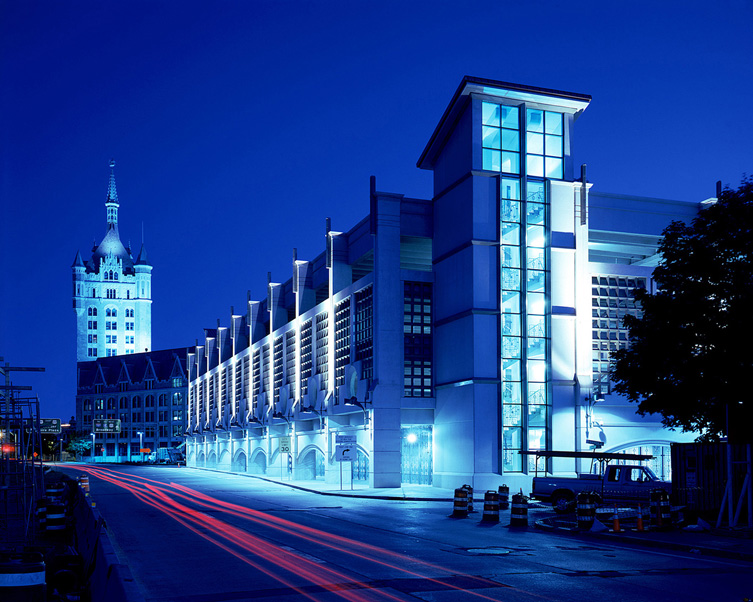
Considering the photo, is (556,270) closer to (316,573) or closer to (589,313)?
(589,313)

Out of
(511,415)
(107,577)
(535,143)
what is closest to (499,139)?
(535,143)

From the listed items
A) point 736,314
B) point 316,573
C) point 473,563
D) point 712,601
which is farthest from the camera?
point 736,314

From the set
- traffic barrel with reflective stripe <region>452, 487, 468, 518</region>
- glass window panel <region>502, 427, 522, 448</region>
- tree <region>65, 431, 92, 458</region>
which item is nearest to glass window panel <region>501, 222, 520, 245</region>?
glass window panel <region>502, 427, 522, 448</region>

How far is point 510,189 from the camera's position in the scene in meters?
45.7

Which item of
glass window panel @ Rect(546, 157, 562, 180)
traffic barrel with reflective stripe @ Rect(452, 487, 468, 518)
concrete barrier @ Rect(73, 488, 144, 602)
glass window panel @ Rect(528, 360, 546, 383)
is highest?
glass window panel @ Rect(546, 157, 562, 180)

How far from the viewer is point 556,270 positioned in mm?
45938

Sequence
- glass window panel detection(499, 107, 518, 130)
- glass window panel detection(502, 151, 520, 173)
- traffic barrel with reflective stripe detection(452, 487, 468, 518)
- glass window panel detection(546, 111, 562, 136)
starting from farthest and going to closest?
glass window panel detection(546, 111, 562, 136)
glass window panel detection(499, 107, 518, 130)
glass window panel detection(502, 151, 520, 173)
traffic barrel with reflective stripe detection(452, 487, 468, 518)

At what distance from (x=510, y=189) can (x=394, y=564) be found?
3254 centimetres

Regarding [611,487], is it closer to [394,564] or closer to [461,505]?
[461,505]

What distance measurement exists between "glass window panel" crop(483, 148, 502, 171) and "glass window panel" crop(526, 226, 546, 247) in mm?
3737

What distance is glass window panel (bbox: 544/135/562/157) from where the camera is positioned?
47.1 m

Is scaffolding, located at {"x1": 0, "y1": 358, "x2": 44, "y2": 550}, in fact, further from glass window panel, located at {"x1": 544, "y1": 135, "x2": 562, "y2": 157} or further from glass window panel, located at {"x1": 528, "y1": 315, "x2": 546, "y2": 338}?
glass window panel, located at {"x1": 544, "y1": 135, "x2": 562, "y2": 157}

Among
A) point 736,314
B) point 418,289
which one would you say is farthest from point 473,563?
point 418,289

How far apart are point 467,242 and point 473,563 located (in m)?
29.7
